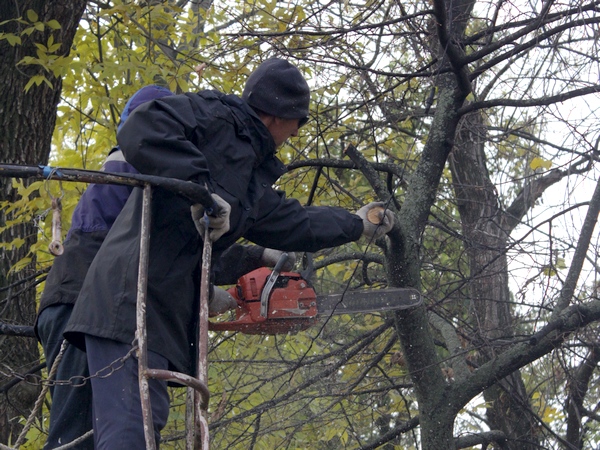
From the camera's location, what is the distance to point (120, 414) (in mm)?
2400

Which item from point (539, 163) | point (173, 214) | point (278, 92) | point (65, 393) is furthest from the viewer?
point (539, 163)

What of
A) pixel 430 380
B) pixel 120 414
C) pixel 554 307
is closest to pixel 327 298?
pixel 430 380

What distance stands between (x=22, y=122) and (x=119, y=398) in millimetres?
2677

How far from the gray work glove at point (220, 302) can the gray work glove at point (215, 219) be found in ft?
3.33

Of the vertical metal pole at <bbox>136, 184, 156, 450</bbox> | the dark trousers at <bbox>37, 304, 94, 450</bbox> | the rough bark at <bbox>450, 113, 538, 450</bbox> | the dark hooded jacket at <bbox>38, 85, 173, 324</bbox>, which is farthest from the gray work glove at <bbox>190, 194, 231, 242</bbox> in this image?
the rough bark at <bbox>450, 113, 538, 450</bbox>

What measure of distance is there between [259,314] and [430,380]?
1130mm

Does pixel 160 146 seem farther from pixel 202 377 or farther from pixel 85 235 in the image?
pixel 202 377

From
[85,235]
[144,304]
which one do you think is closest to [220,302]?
A: [85,235]

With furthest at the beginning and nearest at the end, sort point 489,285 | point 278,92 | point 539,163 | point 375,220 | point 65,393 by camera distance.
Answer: point 489,285
point 539,163
point 375,220
point 278,92
point 65,393

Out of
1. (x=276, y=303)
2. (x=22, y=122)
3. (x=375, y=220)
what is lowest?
(x=276, y=303)

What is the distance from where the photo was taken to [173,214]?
2.65 meters

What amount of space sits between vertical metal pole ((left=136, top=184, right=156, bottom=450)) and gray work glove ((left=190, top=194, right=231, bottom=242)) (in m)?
0.21

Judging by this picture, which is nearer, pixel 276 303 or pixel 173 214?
pixel 173 214

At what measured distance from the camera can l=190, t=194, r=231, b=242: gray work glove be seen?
2.45 meters
